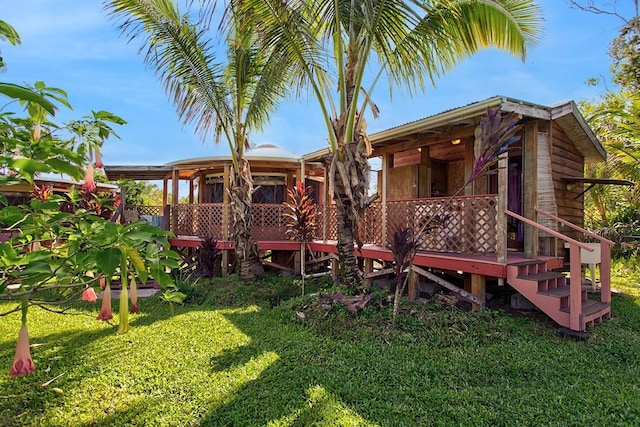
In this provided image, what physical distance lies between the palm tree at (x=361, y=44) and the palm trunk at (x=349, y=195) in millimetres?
17

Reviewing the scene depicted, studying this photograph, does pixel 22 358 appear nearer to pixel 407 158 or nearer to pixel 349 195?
pixel 349 195

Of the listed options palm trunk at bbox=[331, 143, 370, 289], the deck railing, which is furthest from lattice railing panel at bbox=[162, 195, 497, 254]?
palm trunk at bbox=[331, 143, 370, 289]

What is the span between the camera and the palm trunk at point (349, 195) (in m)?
6.07

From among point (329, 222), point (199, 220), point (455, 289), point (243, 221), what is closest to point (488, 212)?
point (455, 289)

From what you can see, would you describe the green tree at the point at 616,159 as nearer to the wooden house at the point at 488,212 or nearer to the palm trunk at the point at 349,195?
the wooden house at the point at 488,212

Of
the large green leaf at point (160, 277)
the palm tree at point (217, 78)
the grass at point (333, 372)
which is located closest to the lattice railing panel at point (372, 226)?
the grass at point (333, 372)

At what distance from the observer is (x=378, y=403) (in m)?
3.40

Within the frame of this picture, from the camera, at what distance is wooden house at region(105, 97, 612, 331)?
5.64 metres

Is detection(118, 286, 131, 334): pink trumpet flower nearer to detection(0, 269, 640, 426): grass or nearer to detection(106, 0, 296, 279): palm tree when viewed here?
detection(0, 269, 640, 426): grass

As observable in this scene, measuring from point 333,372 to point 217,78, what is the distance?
23.0 ft

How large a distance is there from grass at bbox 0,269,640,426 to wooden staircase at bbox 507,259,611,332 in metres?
0.23

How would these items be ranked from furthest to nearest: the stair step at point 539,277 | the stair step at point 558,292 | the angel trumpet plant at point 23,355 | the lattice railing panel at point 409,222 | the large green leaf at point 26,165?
the lattice railing panel at point 409,222 < the stair step at point 539,277 < the stair step at point 558,292 < the angel trumpet plant at point 23,355 < the large green leaf at point 26,165

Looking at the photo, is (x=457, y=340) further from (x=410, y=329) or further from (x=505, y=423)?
(x=505, y=423)

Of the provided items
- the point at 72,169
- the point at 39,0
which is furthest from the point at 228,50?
the point at 72,169
